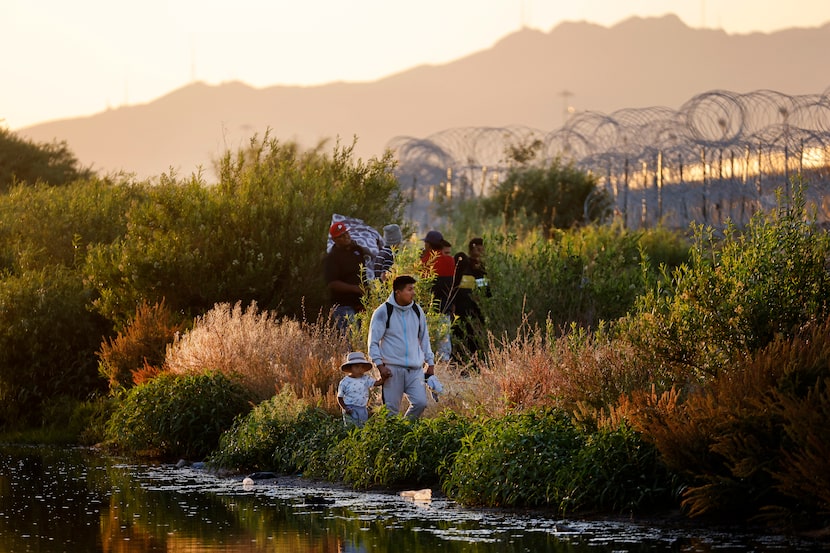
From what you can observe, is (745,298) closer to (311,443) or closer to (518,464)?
(518,464)

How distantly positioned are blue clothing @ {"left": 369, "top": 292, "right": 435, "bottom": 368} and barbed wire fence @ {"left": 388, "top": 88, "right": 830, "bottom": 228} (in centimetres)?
1310

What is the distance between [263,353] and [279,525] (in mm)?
7476

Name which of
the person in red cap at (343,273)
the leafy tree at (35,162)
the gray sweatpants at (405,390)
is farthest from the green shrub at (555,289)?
the leafy tree at (35,162)

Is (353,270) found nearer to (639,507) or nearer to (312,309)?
(312,309)

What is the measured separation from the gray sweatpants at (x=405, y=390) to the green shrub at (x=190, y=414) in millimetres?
3204

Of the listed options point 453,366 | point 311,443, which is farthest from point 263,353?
point 311,443

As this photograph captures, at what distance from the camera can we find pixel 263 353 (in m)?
20.4

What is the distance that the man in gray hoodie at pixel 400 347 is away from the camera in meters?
16.4

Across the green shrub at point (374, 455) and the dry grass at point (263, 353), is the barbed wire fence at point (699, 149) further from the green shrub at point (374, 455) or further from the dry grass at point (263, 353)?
the green shrub at point (374, 455)

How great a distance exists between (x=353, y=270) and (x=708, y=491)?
30.8 ft

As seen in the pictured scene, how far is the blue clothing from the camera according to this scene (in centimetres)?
1641

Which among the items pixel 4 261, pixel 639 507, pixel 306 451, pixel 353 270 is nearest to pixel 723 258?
pixel 639 507

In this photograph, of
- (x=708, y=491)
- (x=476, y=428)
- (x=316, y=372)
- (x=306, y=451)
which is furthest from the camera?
(x=316, y=372)

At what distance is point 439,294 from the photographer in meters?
23.3
